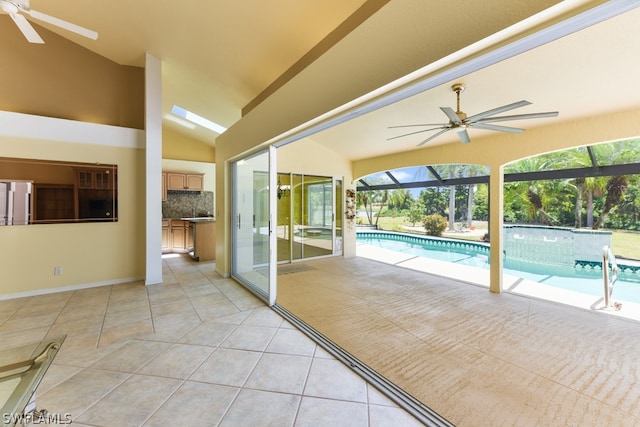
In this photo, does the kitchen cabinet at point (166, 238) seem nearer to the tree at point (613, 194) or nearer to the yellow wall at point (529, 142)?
the yellow wall at point (529, 142)

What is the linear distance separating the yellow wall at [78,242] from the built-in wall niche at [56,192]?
0.33 feet

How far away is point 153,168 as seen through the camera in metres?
4.43

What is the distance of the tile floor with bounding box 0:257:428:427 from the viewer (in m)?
1.67

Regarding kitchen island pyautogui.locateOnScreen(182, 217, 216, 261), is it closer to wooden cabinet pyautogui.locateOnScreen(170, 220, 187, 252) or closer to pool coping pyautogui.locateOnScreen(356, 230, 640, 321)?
wooden cabinet pyautogui.locateOnScreen(170, 220, 187, 252)

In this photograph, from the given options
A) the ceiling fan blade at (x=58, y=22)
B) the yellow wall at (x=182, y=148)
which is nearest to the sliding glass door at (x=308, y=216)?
the yellow wall at (x=182, y=148)

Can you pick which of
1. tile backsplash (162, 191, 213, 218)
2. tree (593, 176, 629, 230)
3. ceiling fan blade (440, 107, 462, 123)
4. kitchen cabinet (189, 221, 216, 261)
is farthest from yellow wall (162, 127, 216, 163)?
tree (593, 176, 629, 230)

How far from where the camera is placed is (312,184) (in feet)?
22.2

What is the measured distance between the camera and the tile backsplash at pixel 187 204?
7559 mm

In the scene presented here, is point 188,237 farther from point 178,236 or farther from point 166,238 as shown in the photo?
point 166,238

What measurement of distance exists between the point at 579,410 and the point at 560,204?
8245 millimetres

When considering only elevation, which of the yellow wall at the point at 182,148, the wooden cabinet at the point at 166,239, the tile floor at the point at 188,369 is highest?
the yellow wall at the point at 182,148

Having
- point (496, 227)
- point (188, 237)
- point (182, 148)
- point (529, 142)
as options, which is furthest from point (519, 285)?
point (182, 148)

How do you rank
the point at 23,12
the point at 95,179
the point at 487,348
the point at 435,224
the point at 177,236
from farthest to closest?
the point at 435,224 → the point at 177,236 → the point at 95,179 → the point at 487,348 → the point at 23,12

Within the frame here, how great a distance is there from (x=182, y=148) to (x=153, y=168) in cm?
403
